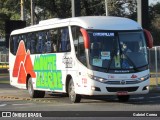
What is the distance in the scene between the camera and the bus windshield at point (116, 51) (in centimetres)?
1778

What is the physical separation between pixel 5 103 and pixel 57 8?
54.8m

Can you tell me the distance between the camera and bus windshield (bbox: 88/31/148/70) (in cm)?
1778

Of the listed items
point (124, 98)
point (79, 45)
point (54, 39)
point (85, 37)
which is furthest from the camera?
point (54, 39)

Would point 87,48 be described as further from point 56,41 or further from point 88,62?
point 56,41

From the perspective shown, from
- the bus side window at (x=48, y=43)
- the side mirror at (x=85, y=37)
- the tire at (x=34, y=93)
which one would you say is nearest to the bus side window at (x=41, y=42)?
the bus side window at (x=48, y=43)

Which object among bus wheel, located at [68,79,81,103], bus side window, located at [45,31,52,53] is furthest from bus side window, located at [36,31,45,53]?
bus wheel, located at [68,79,81,103]

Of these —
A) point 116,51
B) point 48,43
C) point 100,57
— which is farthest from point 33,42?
point 116,51

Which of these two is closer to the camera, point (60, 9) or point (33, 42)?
point (33, 42)

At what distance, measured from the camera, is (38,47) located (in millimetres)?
22266

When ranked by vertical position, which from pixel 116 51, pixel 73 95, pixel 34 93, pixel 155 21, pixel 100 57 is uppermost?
pixel 155 21

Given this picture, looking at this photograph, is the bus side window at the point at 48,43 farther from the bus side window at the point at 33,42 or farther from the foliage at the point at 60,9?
the foliage at the point at 60,9

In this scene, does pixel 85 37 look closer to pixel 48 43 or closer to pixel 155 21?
pixel 48 43

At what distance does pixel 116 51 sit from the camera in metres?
18.0

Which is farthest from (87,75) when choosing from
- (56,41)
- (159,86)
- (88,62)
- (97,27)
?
(159,86)
